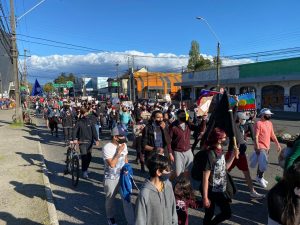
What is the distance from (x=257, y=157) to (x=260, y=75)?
102ft

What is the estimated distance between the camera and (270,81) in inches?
1326

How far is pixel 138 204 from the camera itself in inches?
124

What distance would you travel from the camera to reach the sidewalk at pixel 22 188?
5.59 m

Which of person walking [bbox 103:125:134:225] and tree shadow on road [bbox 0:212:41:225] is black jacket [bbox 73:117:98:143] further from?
person walking [bbox 103:125:134:225]

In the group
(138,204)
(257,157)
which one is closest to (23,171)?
(257,157)

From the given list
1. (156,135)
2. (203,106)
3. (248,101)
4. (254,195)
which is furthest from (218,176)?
(248,101)

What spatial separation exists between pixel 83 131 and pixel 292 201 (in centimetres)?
637

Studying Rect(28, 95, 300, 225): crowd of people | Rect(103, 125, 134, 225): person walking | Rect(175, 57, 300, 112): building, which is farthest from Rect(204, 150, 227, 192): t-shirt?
Rect(175, 57, 300, 112): building

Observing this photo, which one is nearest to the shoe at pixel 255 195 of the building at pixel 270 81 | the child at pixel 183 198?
the child at pixel 183 198

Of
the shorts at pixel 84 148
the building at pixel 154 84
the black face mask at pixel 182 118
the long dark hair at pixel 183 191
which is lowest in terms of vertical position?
the shorts at pixel 84 148

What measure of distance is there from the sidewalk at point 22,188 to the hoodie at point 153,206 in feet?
9.16

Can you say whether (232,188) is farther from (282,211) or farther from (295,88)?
(295,88)

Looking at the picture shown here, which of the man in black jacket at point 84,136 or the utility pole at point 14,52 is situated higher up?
the utility pole at point 14,52

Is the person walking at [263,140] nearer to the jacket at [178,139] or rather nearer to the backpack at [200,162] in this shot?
the jacket at [178,139]
